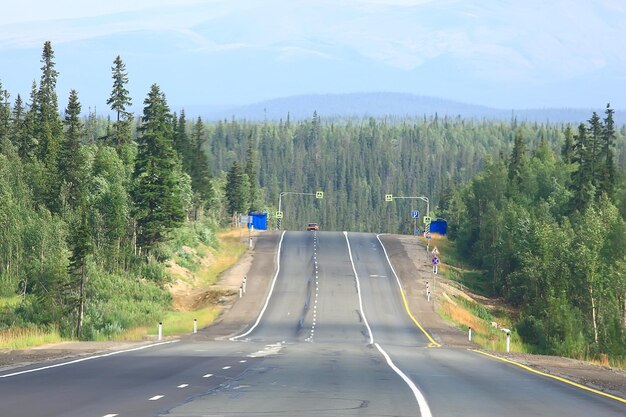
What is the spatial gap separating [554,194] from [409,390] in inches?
4202

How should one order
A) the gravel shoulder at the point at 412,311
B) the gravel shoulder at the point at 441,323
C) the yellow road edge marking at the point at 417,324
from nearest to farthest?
the gravel shoulder at the point at 441,323, the gravel shoulder at the point at 412,311, the yellow road edge marking at the point at 417,324

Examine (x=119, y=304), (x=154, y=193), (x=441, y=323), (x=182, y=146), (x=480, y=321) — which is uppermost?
(x=182, y=146)

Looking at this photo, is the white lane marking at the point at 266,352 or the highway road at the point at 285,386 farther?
the white lane marking at the point at 266,352

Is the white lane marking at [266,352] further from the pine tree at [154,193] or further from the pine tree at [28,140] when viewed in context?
the pine tree at [28,140]

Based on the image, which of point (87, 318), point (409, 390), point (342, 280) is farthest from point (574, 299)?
point (409, 390)

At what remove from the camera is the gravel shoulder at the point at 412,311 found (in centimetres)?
3447

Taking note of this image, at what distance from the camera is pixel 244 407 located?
782 inches

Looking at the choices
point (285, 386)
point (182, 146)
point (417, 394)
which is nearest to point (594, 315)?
point (285, 386)

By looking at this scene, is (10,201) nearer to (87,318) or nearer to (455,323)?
(87,318)

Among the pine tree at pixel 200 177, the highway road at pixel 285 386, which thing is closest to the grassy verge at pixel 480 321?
the highway road at pixel 285 386

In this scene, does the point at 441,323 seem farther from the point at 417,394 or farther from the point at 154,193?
the point at 417,394

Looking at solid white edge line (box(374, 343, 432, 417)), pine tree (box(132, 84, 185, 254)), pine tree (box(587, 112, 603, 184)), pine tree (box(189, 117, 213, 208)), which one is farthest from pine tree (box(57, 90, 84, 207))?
solid white edge line (box(374, 343, 432, 417))

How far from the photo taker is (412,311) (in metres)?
76.4

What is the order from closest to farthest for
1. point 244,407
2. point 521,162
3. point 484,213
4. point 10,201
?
point 244,407, point 10,201, point 484,213, point 521,162
